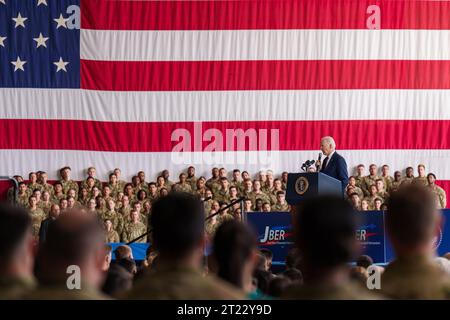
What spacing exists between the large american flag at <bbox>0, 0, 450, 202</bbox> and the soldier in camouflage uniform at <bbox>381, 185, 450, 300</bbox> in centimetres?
1324

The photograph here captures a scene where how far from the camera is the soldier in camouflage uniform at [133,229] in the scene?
14000 millimetres

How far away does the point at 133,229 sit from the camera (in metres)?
14.0

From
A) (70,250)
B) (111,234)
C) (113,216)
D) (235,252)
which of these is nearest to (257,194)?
(113,216)

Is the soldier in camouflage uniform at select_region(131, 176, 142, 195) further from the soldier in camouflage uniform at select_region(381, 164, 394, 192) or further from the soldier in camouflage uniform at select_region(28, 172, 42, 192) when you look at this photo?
the soldier in camouflage uniform at select_region(381, 164, 394, 192)

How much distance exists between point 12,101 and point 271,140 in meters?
4.64

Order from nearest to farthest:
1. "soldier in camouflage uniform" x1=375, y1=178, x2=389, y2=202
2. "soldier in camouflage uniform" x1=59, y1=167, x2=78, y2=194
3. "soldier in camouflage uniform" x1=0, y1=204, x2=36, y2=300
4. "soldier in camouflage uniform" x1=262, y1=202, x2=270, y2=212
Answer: "soldier in camouflage uniform" x1=0, y1=204, x2=36, y2=300 < "soldier in camouflage uniform" x1=262, y1=202, x2=270, y2=212 < "soldier in camouflage uniform" x1=375, y1=178, x2=389, y2=202 < "soldier in camouflage uniform" x1=59, y1=167, x2=78, y2=194

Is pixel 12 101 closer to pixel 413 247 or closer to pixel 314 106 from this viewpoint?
pixel 314 106

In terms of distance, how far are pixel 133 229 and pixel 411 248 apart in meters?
11.8

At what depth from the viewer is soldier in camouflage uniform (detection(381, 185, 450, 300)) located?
2369 millimetres

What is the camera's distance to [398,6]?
630 inches

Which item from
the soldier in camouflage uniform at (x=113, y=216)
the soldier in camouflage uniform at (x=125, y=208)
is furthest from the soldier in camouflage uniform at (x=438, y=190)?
the soldier in camouflage uniform at (x=113, y=216)

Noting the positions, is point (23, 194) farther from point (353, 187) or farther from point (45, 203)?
point (353, 187)

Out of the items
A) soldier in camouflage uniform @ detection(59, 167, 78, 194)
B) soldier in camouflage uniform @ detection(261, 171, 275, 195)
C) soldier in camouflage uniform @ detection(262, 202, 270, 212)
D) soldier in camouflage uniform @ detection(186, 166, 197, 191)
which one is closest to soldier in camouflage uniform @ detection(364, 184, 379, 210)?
soldier in camouflage uniform @ detection(261, 171, 275, 195)

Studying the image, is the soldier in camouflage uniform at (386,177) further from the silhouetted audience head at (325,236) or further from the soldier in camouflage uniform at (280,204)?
the silhouetted audience head at (325,236)
